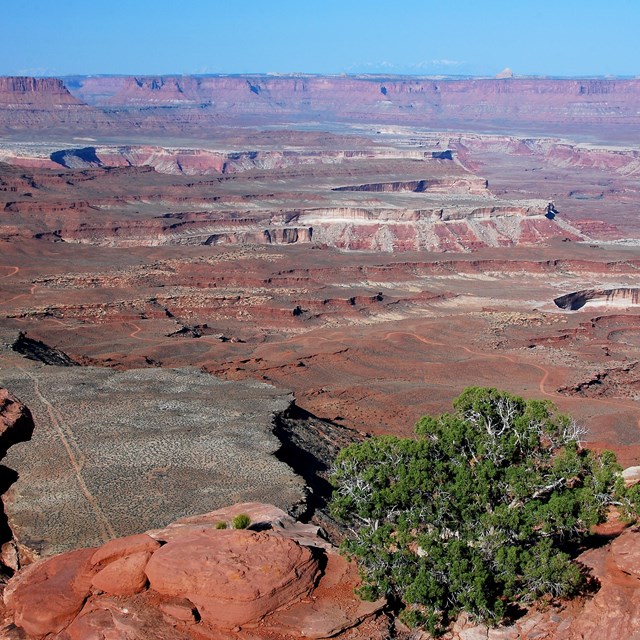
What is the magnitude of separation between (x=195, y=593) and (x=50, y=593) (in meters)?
3.31

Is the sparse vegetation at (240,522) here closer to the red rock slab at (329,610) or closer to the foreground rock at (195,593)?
the foreground rock at (195,593)

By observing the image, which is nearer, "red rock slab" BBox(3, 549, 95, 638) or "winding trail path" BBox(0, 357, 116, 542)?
"red rock slab" BBox(3, 549, 95, 638)

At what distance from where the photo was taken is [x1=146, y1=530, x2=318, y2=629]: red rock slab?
699 inches

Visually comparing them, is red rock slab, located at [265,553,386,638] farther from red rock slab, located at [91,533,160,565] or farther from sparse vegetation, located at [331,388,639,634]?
red rock slab, located at [91,533,160,565]

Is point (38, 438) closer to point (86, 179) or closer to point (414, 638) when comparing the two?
point (414, 638)

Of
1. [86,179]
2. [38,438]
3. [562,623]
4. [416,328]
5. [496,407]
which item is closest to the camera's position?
[562,623]

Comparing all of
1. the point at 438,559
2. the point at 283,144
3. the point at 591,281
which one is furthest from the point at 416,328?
the point at 283,144

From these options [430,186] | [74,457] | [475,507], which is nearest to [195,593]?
[475,507]

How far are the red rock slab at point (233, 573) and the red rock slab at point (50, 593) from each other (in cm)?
172

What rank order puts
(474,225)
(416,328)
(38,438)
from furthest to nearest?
(474,225) → (416,328) → (38,438)

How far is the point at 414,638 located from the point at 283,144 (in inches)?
7240

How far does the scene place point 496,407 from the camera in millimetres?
22703

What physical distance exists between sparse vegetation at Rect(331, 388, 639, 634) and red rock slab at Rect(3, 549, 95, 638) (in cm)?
567

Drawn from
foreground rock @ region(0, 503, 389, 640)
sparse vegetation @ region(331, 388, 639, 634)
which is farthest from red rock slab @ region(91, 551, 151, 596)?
sparse vegetation @ region(331, 388, 639, 634)
